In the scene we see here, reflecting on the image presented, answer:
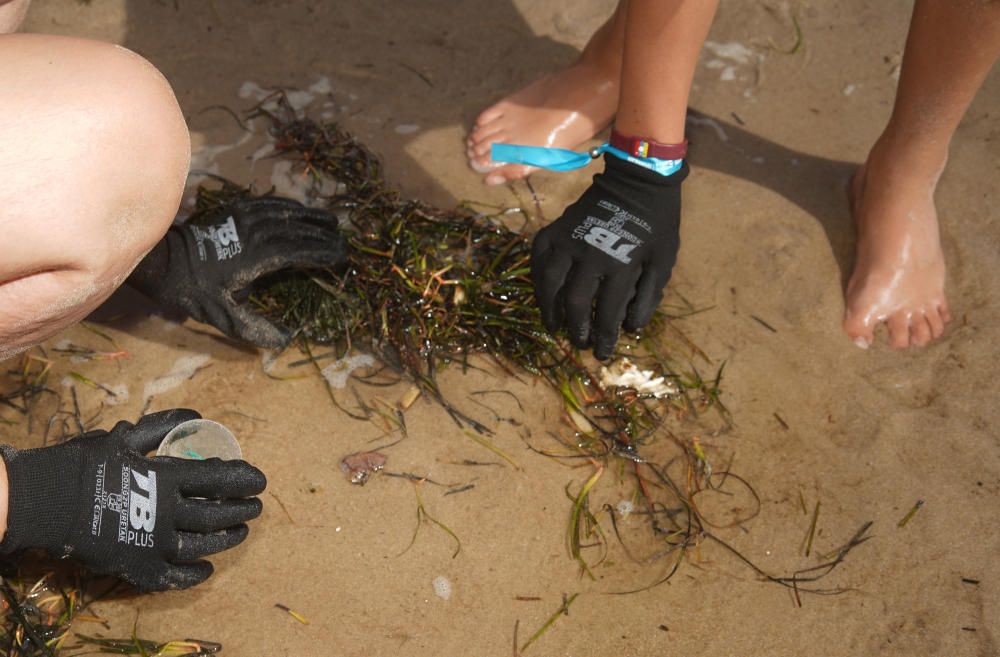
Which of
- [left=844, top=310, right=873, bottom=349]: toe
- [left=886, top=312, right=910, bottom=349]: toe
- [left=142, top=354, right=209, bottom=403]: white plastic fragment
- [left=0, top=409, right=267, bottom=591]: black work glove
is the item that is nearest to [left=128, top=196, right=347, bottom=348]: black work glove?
[left=142, top=354, right=209, bottom=403]: white plastic fragment

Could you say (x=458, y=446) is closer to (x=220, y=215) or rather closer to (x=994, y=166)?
(x=220, y=215)

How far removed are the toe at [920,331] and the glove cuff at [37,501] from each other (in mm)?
2251

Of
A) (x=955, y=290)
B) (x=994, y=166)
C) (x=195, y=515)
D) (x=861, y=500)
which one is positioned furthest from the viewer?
(x=994, y=166)

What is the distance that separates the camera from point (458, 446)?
2.42 m

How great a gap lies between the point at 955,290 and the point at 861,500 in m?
0.82

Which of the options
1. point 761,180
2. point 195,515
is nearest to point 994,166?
point 761,180

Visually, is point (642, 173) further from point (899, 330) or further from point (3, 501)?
point (3, 501)

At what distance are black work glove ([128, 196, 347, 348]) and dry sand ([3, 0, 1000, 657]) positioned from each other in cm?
16

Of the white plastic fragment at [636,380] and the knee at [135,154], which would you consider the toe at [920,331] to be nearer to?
the white plastic fragment at [636,380]

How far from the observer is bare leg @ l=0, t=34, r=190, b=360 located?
1.73 m

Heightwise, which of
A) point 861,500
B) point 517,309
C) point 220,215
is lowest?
point 861,500

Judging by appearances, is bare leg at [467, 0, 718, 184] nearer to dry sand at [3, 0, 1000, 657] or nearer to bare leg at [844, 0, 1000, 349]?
dry sand at [3, 0, 1000, 657]

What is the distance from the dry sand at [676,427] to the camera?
2168 millimetres

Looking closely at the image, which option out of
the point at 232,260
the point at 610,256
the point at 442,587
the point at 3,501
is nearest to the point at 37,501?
the point at 3,501
